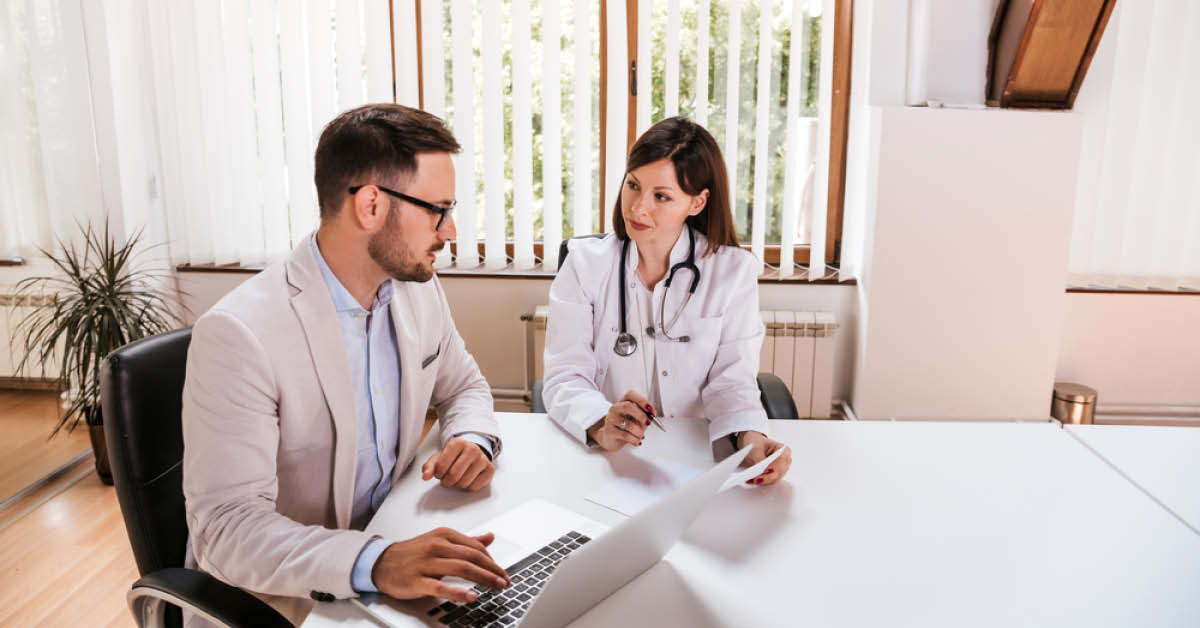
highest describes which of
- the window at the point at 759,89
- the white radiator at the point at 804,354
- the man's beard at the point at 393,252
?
the window at the point at 759,89

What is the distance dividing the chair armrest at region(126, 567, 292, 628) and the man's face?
0.58 meters

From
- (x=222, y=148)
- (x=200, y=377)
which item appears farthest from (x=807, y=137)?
(x=200, y=377)

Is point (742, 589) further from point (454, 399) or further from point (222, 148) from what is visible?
point (222, 148)

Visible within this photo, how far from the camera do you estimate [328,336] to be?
1332 mm

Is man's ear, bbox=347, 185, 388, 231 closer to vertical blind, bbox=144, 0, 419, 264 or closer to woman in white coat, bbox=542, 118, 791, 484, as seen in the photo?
woman in white coat, bbox=542, 118, 791, 484

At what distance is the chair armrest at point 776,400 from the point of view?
190cm

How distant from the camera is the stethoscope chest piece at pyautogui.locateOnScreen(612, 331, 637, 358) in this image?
1.99m

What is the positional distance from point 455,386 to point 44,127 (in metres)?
2.38

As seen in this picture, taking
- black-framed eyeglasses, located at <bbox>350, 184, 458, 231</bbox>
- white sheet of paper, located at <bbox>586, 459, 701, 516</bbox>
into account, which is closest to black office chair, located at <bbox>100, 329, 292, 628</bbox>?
black-framed eyeglasses, located at <bbox>350, 184, 458, 231</bbox>

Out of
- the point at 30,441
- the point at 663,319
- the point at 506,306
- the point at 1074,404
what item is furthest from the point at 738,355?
the point at 30,441

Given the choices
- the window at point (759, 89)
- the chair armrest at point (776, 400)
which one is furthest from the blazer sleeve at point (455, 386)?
the window at point (759, 89)

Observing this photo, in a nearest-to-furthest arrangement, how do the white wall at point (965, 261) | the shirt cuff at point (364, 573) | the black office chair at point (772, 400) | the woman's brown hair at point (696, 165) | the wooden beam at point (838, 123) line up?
the shirt cuff at point (364, 573)
the black office chair at point (772, 400)
the woman's brown hair at point (696, 165)
the white wall at point (965, 261)
the wooden beam at point (838, 123)

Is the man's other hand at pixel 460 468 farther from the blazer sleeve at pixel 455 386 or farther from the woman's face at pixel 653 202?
the woman's face at pixel 653 202

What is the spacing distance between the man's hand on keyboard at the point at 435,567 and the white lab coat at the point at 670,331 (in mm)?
809
